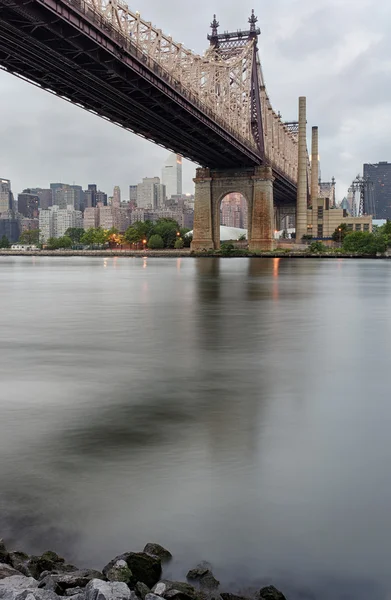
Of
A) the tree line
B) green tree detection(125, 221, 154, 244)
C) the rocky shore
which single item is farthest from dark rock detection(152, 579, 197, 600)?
green tree detection(125, 221, 154, 244)

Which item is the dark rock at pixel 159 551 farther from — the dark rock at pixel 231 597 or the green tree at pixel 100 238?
the green tree at pixel 100 238

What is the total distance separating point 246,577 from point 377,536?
88 cm

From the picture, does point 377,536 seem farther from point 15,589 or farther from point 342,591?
point 15,589

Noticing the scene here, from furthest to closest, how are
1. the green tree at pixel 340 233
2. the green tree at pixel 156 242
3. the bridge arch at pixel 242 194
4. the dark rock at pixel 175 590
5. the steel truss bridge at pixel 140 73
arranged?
the green tree at pixel 156 242, the green tree at pixel 340 233, the bridge arch at pixel 242 194, the steel truss bridge at pixel 140 73, the dark rock at pixel 175 590

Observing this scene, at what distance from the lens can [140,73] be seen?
4531 centimetres

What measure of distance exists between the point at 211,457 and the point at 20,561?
2.00 metres

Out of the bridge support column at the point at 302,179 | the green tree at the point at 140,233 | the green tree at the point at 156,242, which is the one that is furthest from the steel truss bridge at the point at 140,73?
the green tree at the point at 140,233

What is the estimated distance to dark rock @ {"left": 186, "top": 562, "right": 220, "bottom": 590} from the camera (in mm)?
3525

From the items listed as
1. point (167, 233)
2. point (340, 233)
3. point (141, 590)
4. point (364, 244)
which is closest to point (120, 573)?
point (141, 590)

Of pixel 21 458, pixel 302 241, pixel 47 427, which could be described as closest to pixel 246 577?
pixel 21 458

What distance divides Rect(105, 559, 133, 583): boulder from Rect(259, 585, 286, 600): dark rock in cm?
72

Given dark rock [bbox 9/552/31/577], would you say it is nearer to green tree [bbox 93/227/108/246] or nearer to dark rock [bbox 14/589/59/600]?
dark rock [bbox 14/589/59/600]

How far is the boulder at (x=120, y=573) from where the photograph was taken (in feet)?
11.4

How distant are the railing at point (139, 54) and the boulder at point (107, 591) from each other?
1368 inches
